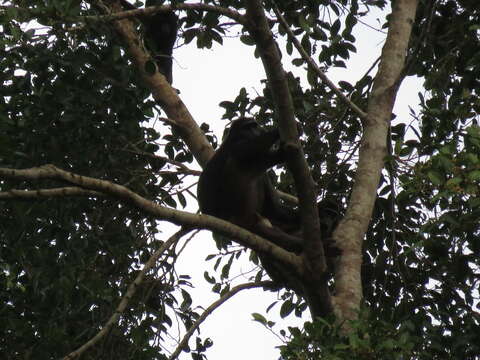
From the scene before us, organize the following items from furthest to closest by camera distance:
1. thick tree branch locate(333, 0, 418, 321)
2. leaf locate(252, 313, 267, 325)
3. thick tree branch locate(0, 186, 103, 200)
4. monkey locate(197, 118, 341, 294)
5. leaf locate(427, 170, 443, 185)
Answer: monkey locate(197, 118, 341, 294)
thick tree branch locate(333, 0, 418, 321)
leaf locate(252, 313, 267, 325)
leaf locate(427, 170, 443, 185)
thick tree branch locate(0, 186, 103, 200)

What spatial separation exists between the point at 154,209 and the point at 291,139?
923 mm

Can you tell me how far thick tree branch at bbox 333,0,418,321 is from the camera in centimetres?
453

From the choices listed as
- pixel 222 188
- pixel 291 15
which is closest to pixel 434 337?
pixel 222 188

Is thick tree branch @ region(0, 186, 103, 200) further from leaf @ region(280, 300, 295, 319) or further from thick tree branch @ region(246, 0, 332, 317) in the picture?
leaf @ region(280, 300, 295, 319)

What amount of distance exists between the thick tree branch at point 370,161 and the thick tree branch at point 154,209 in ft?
1.52

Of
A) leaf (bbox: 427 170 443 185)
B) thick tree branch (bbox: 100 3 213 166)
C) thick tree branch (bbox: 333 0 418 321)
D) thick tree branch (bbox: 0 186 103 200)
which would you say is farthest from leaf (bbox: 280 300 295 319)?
thick tree branch (bbox: 0 186 103 200)

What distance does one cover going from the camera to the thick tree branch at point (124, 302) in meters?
3.75

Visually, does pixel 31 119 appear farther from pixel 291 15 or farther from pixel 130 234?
pixel 291 15

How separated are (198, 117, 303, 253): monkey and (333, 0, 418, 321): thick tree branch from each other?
1.98ft

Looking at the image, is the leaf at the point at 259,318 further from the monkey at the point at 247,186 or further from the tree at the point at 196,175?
the monkey at the point at 247,186

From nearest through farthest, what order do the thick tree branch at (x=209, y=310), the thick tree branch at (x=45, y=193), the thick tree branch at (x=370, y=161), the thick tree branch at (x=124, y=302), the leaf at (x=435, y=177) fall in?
the thick tree branch at (x=45, y=193), the leaf at (x=435, y=177), the thick tree branch at (x=124, y=302), the thick tree branch at (x=209, y=310), the thick tree branch at (x=370, y=161)

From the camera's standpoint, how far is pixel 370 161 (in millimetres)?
5016

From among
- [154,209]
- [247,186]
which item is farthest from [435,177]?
[247,186]

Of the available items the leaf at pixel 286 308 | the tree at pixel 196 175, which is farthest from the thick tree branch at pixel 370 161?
the leaf at pixel 286 308
